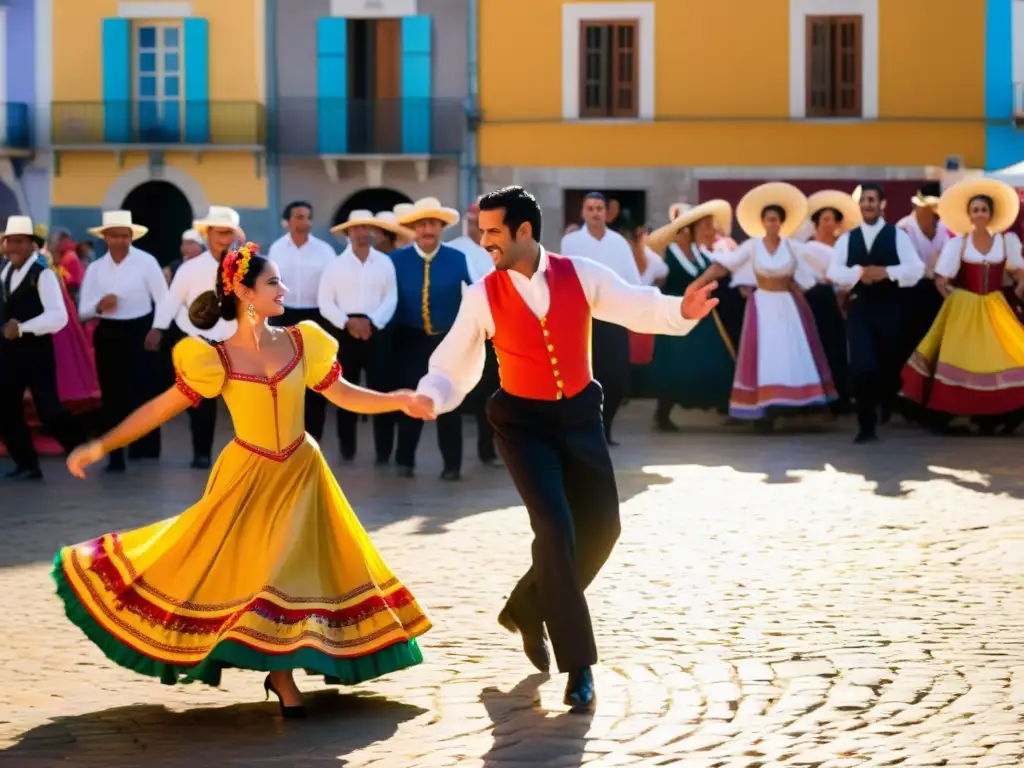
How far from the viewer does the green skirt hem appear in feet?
21.2

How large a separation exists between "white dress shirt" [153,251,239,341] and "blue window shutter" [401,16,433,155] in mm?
17153

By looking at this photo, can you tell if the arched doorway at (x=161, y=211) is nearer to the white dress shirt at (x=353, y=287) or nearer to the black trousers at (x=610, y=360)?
the white dress shirt at (x=353, y=287)

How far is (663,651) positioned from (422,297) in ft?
22.3

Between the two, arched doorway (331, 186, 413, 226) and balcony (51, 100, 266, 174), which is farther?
arched doorway (331, 186, 413, 226)

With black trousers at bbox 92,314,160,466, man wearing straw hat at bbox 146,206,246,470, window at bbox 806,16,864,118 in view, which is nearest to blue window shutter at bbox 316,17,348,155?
window at bbox 806,16,864,118

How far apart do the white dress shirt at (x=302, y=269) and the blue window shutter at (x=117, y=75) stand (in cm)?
1754

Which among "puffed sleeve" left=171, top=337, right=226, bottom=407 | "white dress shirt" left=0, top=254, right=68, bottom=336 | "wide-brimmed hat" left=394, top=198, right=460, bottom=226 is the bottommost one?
"white dress shirt" left=0, top=254, right=68, bottom=336

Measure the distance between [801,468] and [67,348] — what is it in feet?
16.9

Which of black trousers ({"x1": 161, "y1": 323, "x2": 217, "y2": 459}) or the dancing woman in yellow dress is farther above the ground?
the dancing woman in yellow dress

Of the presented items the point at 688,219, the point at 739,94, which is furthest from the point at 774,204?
the point at 739,94

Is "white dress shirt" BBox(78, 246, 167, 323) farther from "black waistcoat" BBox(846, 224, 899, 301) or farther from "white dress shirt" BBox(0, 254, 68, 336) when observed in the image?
"black waistcoat" BBox(846, 224, 899, 301)

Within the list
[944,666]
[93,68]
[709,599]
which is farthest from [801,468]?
[93,68]

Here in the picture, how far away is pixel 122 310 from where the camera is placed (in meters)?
15.0

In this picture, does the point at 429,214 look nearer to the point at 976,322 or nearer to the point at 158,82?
the point at 976,322
